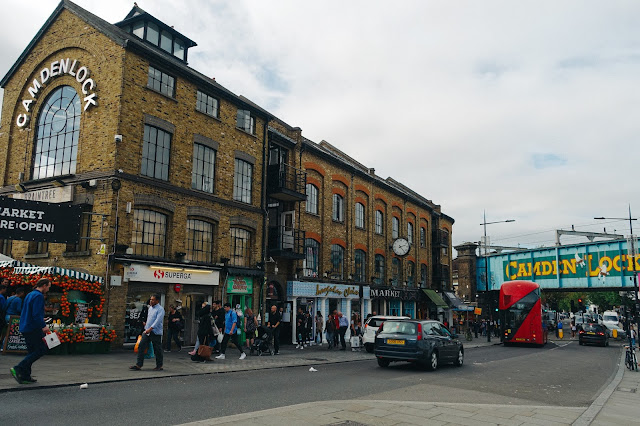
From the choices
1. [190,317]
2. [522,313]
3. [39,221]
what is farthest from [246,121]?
[522,313]

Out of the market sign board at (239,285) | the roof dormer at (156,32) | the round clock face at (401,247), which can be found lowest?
the market sign board at (239,285)

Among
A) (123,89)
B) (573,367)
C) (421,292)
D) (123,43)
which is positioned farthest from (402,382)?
(421,292)

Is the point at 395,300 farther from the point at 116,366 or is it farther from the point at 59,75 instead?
the point at 116,366

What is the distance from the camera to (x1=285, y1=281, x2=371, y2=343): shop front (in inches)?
965

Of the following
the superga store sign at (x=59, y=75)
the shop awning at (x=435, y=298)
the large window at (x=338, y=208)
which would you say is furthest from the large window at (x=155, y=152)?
the shop awning at (x=435, y=298)

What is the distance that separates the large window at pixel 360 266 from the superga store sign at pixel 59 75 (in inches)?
694

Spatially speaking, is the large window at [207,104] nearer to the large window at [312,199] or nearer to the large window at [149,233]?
the large window at [149,233]

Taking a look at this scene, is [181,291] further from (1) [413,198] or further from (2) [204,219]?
(1) [413,198]

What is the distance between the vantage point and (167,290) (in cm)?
1777

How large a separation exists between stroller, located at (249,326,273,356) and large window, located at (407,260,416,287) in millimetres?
21119

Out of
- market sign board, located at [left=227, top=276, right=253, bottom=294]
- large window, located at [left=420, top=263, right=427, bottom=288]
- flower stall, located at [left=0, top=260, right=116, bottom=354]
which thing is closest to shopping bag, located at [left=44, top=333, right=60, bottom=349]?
flower stall, located at [left=0, top=260, right=116, bottom=354]

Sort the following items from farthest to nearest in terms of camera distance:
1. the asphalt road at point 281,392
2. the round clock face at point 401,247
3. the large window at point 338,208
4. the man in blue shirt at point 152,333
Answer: the round clock face at point 401,247 < the large window at point 338,208 < the man in blue shirt at point 152,333 < the asphalt road at point 281,392

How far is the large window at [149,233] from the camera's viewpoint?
56.2 feet

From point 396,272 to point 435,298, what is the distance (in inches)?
212
